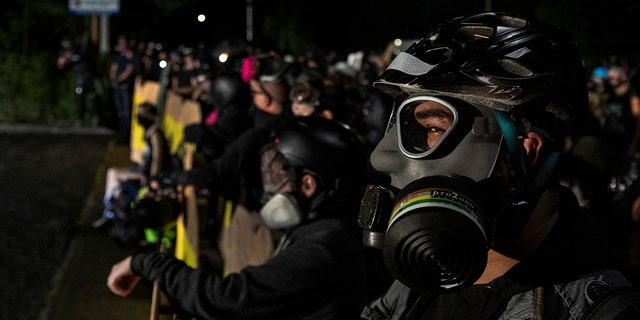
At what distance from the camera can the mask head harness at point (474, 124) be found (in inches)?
61.8

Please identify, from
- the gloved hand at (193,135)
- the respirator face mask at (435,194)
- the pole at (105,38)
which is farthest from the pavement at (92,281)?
the pole at (105,38)

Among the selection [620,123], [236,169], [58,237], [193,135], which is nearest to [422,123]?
[236,169]

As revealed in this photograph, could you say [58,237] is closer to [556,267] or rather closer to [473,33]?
[473,33]

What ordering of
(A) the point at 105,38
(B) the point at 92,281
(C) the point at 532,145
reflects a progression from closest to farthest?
(C) the point at 532,145 < (B) the point at 92,281 < (A) the point at 105,38

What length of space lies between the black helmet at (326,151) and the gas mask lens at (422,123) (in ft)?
4.93

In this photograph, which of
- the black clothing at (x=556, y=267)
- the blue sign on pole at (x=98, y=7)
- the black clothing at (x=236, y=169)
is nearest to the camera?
the black clothing at (x=556, y=267)

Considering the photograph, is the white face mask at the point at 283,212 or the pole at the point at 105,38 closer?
the white face mask at the point at 283,212

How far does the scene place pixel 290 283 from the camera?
291 centimetres

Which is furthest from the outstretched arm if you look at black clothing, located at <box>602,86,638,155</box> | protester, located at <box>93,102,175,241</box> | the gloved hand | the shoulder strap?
black clothing, located at <box>602,86,638,155</box>

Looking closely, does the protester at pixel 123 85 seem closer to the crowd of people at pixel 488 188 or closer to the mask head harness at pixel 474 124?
the crowd of people at pixel 488 188

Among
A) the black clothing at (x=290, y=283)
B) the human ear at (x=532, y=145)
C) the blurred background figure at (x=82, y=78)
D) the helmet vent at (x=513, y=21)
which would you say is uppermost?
the helmet vent at (x=513, y=21)

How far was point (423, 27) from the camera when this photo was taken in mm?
2838

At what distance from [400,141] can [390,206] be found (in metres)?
0.16

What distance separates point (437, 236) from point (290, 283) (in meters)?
1.49
